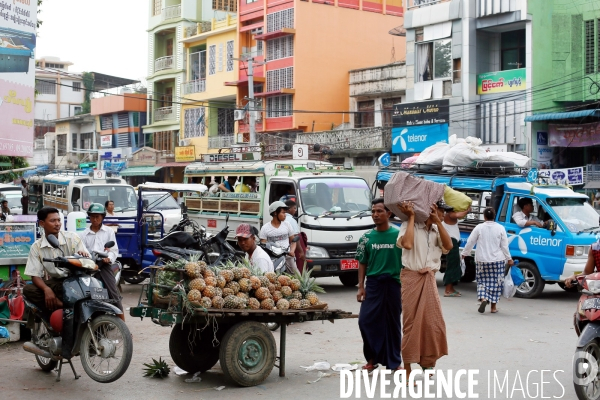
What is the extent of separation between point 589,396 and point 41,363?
523cm

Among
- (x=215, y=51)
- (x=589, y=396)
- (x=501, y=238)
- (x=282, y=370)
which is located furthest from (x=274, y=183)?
(x=215, y=51)

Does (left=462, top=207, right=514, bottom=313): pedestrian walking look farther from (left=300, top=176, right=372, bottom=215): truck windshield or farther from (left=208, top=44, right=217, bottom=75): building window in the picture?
(left=208, top=44, right=217, bottom=75): building window

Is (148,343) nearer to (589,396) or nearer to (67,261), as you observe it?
(67,261)

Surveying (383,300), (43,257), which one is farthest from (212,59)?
(383,300)

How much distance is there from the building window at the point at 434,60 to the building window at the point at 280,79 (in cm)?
1054

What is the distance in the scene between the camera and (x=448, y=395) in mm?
7160

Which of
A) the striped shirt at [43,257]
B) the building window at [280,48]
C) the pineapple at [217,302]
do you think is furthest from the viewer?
the building window at [280,48]

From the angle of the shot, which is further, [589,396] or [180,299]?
[180,299]

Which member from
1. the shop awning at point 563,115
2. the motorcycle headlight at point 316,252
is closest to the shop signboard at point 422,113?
the shop awning at point 563,115

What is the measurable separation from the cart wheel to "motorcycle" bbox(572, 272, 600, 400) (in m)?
2.75

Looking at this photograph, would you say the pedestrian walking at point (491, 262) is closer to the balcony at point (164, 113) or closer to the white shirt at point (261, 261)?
the white shirt at point (261, 261)

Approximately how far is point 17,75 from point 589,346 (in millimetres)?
10225

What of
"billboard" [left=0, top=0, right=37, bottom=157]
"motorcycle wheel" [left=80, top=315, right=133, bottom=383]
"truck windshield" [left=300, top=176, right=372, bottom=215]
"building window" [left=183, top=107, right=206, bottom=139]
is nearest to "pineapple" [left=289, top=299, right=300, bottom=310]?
"motorcycle wheel" [left=80, top=315, right=133, bottom=383]

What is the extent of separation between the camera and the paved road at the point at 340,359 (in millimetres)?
7273
